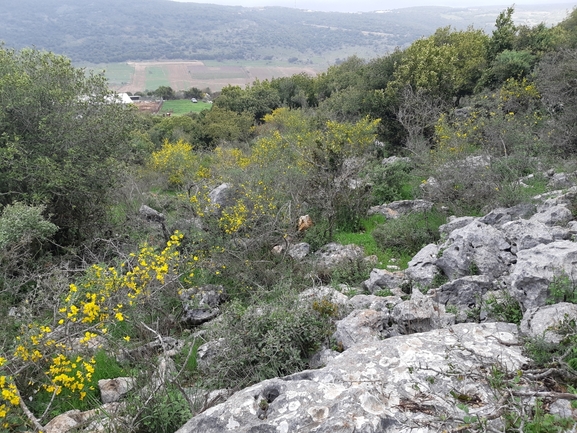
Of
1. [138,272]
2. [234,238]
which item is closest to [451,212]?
[234,238]

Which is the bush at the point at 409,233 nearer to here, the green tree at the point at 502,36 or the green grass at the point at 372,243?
the green grass at the point at 372,243

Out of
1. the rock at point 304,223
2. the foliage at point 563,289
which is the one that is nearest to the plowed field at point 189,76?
the rock at point 304,223

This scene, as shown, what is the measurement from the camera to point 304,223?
11.3 meters

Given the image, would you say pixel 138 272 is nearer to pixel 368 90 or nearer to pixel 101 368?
pixel 101 368

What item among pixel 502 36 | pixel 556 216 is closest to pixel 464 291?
pixel 556 216

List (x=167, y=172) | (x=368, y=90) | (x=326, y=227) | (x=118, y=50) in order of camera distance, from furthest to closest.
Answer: (x=118, y=50)
(x=368, y=90)
(x=167, y=172)
(x=326, y=227)

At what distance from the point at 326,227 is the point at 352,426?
28.0ft

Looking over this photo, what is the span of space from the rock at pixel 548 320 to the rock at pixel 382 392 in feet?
0.65

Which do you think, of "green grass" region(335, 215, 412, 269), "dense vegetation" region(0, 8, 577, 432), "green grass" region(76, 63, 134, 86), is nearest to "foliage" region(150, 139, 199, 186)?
"dense vegetation" region(0, 8, 577, 432)

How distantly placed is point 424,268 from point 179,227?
6.56 meters

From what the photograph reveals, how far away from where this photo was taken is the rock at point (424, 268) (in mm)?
7000

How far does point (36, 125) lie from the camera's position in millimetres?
10664

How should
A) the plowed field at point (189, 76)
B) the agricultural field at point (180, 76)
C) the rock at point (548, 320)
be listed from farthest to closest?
the agricultural field at point (180, 76) < the plowed field at point (189, 76) < the rock at point (548, 320)

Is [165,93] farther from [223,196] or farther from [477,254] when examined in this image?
[477,254]
